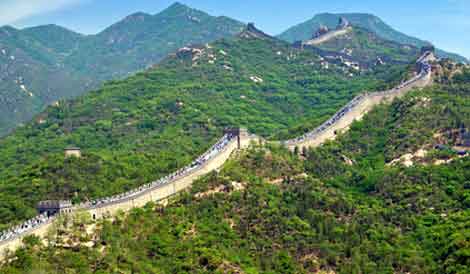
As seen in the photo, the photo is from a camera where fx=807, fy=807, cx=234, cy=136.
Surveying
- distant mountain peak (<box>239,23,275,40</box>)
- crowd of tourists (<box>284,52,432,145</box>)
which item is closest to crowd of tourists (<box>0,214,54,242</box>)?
crowd of tourists (<box>284,52,432,145</box>)

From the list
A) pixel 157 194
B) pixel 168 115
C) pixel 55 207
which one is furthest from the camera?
pixel 168 115

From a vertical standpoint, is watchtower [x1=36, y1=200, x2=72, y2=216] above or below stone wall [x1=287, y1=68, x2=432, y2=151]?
below

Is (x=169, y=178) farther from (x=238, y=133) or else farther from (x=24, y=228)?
(x=24, y=228)

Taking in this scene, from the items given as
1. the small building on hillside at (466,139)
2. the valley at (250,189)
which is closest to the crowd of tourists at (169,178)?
the valley at (250,189)

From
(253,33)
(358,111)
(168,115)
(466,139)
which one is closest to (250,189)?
(466,139)

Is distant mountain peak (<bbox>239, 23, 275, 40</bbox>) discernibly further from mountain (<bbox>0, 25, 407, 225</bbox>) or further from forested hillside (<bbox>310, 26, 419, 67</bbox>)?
forested hillside (<bbox>310, 26, 419, 67</bbox>)

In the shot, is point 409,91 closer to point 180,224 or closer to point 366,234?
point 366,234

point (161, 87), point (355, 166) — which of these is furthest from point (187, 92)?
point (355, 166)
